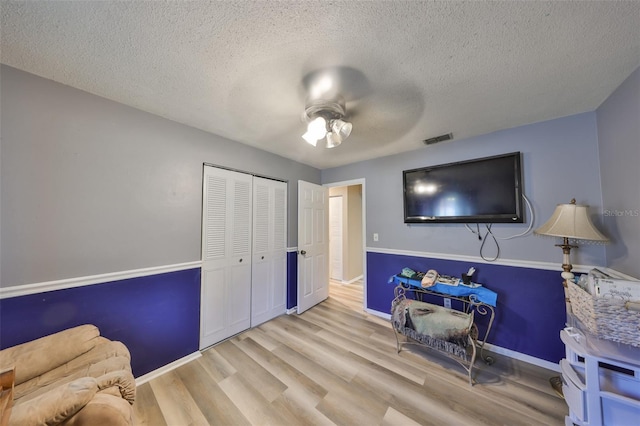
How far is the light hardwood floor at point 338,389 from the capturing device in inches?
57.2

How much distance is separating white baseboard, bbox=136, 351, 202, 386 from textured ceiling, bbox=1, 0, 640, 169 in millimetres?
2371

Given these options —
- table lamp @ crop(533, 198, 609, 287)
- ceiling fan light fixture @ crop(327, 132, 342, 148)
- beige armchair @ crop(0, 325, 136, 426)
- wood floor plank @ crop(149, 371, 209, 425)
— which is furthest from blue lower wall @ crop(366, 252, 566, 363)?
beige armchair @ crop(0, 325, 136, 426)

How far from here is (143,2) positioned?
94 centimetres

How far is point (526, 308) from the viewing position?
2.03 metres

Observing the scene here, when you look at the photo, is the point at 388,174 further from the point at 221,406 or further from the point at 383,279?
the point at 221,406

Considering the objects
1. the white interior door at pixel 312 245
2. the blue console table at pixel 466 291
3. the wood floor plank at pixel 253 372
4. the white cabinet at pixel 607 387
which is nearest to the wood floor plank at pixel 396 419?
the wood floor plank at pixel 253 372

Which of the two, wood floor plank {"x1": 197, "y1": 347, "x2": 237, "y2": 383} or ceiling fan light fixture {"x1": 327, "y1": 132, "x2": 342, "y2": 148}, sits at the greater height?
ceiling fan light fixture {"x1": 327, "y1": 132, "x2": 342, "y2": 148}

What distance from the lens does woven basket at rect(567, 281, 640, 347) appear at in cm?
107

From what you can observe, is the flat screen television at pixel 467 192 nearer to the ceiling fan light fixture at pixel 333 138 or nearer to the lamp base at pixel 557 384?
the lamp base at pixel 557 384

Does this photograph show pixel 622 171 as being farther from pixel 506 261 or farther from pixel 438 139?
pixel 438 139

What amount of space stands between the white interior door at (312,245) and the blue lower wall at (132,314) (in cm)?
145

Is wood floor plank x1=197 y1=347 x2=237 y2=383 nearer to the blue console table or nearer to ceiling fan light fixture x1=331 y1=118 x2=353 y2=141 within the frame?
the blue console table

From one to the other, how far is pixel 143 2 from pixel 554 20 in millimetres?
1992

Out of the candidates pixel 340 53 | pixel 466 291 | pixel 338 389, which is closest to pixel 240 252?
pixel 338 389
